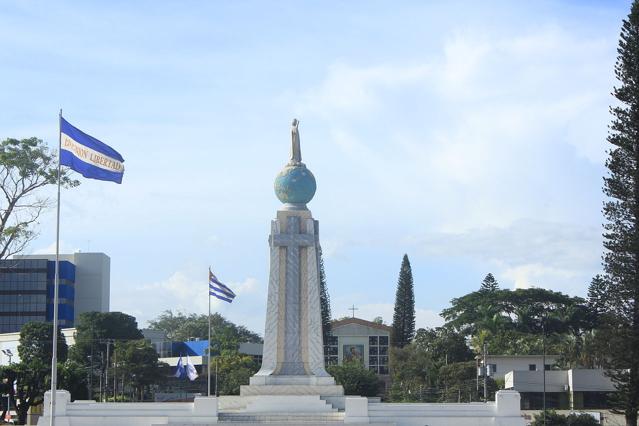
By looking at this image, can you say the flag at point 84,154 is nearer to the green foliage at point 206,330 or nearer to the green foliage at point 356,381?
the green foliage at point 356,381

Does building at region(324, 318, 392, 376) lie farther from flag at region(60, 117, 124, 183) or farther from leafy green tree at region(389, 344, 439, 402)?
flag at region(60, 117, 124, 183)

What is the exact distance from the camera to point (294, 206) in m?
43.1

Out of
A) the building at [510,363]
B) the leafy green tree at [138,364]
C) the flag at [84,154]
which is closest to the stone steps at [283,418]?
the flag at [84,154]

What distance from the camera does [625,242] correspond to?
37.5 meters

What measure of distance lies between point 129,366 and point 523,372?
81.9 feet

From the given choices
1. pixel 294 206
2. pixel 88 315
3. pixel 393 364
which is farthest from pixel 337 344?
pixel 294 206

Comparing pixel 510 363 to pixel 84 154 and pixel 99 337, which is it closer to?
pixel 99 337

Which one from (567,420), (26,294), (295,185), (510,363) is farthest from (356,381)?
(26,294)

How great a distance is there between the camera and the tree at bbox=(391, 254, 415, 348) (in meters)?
78.9

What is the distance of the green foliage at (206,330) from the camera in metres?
82.1

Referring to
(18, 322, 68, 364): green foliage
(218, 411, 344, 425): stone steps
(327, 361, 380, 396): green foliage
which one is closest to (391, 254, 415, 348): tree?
(327, 361, 380, 396): green foliage

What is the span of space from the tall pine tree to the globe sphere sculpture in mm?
11965

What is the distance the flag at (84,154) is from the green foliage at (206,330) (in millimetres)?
53774

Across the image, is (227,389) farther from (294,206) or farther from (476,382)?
(294,206)
